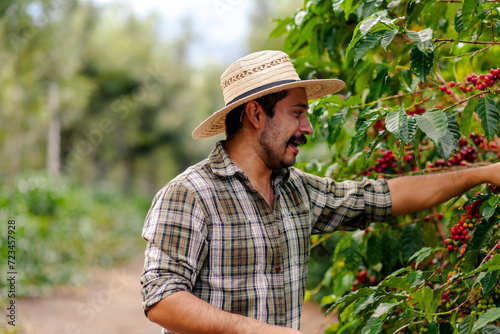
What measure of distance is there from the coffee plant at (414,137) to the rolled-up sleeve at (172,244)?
49cm

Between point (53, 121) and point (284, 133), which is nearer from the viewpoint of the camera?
point (284, 133)

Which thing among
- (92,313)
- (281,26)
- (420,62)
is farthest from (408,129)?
(92,313)

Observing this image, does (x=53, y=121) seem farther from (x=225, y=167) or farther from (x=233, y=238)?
(x=233, y=238)

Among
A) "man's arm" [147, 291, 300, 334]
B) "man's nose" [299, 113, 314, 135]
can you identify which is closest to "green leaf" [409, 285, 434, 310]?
"man's arm" [147, 291, 300, 334]

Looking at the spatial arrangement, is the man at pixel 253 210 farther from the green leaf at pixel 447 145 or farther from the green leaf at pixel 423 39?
the green leaf at pixel 423 39

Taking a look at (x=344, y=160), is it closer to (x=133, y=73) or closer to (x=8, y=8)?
(x=8, y=8)

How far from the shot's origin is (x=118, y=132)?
2383 cm

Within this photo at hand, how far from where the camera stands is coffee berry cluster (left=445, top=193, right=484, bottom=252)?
180 centimetres

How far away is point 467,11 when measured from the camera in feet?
5.09

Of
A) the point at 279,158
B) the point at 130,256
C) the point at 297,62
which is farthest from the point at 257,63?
the point at 130,256

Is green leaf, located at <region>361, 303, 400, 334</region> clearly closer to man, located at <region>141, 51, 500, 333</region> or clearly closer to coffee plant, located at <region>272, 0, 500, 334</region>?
coffee plant, located at <region>272, 0, 500, 334</region>

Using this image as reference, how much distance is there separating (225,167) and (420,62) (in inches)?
30.9

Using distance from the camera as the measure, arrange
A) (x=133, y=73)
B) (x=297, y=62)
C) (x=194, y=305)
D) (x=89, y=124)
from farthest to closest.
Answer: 1. (x=133, y=73)
2. (x=89, y=124)
3. (x=297, y=62)
4. (x=194, y=305)

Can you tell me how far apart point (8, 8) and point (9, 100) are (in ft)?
13.5
